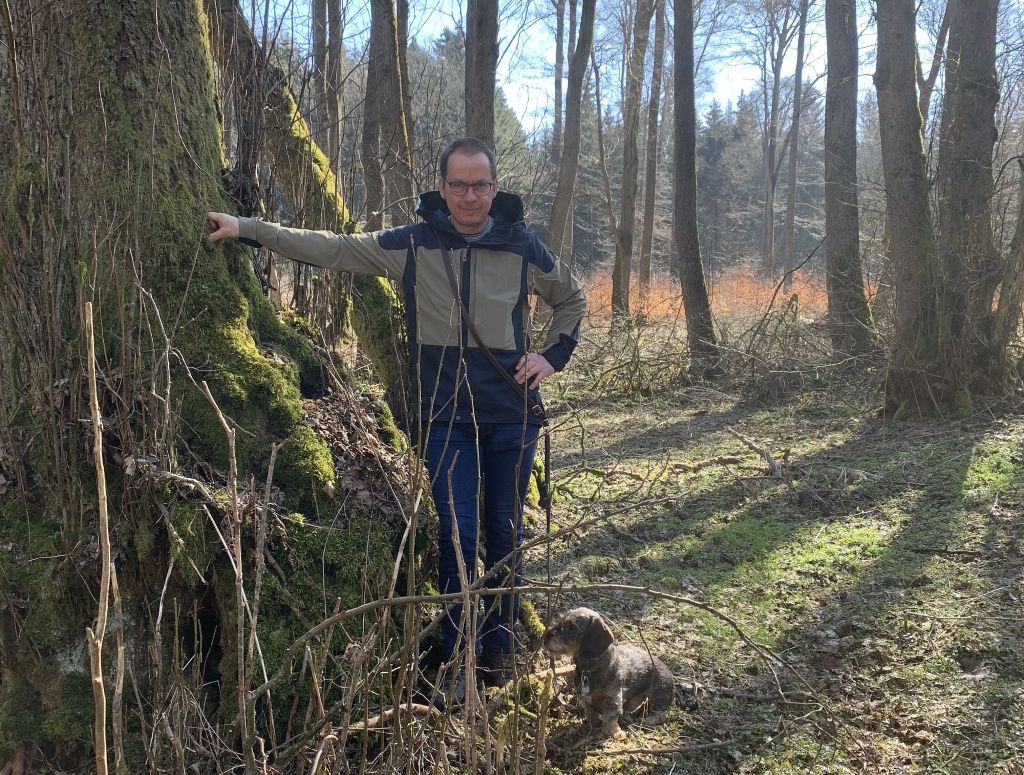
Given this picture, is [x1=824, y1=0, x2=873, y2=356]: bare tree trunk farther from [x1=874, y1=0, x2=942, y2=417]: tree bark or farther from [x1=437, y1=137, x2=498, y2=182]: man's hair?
[x1=437, y1=137, x2=498, y2=182]: man's hair

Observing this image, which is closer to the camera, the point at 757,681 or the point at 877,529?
the point at 757,681

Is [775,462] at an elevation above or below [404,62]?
below

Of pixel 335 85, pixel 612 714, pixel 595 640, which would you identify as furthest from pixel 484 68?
pixel 612 714

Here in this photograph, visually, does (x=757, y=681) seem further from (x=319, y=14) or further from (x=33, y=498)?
(x=319, y=14)

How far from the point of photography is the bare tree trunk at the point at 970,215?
6078 millimetres

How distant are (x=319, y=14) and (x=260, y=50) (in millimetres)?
9770

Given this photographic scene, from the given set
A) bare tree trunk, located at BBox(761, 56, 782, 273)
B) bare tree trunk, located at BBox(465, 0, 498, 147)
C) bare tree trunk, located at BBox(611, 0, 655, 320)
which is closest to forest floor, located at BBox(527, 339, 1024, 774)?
bare tree trunk, located at BBox(465, 0, 498, 147)

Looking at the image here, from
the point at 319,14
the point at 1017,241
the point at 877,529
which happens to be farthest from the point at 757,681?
the point at 319,14

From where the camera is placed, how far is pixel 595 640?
251 cm

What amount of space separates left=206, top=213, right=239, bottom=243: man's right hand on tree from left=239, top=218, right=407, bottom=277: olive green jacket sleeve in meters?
0.02

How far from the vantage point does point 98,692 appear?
1.06m

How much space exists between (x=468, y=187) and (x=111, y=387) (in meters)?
1.39

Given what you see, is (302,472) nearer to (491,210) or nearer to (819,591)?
(491,210)

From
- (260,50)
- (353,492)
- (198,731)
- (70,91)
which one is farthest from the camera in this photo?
(260,50)
